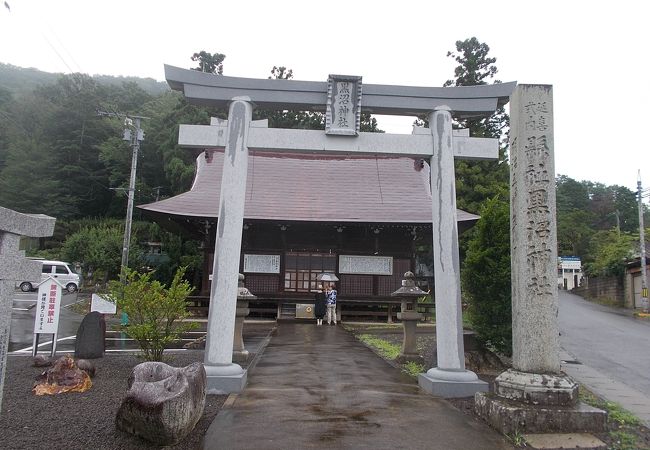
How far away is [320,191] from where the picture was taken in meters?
20.9

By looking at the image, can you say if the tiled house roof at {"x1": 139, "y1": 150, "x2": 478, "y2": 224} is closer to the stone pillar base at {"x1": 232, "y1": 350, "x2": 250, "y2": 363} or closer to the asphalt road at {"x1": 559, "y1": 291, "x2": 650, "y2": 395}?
the asphalt road at {"x1": 559, "y1": 291, "x2": 650, "y2": 395}

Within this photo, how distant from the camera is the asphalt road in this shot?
9.03 m

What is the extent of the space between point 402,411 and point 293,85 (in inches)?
191

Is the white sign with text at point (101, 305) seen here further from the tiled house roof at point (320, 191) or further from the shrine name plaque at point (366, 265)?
the shrine name plaque at point (366, 265)

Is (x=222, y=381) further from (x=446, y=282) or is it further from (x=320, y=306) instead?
(x=320, y=306)

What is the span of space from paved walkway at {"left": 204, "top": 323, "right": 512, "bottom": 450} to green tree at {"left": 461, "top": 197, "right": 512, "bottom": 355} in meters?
1.67

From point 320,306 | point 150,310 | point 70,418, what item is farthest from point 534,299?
point 320,306

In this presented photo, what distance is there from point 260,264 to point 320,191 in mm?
4260

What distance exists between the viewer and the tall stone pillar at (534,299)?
4617 millimetres

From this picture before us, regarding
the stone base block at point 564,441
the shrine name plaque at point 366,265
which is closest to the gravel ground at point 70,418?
the stone base block at point 564,441

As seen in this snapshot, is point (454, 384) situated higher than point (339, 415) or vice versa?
point (454, 384)

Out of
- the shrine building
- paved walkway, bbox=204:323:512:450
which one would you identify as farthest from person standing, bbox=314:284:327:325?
paved walkway, bbox=204:323:512:450

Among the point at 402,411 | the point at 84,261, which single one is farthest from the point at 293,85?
the point at 84,261

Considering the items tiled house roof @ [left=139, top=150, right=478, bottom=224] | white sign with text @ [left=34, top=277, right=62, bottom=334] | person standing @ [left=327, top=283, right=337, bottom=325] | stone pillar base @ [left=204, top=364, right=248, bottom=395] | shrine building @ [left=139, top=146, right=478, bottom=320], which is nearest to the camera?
stone pillar base @ [left=204, top=364, right=248, bottom=395]
